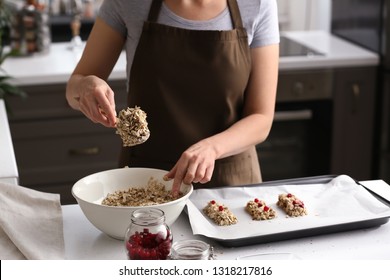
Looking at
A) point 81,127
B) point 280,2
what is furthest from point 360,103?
point 81,127

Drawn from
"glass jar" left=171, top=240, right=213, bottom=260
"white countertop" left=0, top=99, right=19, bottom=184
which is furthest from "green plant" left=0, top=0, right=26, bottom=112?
"glass jar" left=171, top=240, right=213, bottom=260

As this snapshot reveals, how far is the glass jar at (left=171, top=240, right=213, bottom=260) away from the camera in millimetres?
1358

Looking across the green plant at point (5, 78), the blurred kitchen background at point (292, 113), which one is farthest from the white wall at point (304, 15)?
the green plant at point (5, 78)

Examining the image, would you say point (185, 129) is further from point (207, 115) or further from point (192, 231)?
point (192, 231)

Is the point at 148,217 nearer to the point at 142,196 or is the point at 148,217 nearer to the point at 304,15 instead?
the point at 142,196

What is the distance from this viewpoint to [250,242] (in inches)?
62.9

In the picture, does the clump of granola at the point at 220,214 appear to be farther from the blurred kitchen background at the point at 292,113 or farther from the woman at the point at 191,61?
the blurred kitchen background at the point at 292,113

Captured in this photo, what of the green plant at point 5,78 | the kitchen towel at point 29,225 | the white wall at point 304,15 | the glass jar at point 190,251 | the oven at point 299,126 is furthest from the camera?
the white wall at point 304,15

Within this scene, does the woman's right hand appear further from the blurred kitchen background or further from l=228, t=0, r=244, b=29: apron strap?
the blurred kitchen background

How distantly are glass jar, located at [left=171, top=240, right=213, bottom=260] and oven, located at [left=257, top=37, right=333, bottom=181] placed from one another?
1935mm

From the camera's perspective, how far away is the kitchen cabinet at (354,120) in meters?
3.31

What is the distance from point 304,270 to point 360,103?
2.05 m

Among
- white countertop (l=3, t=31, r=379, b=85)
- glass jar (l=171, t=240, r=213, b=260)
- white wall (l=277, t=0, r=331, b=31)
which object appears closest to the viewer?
glass jar (l=171, t=240, r=213, b=260)

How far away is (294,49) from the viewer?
339 cm
